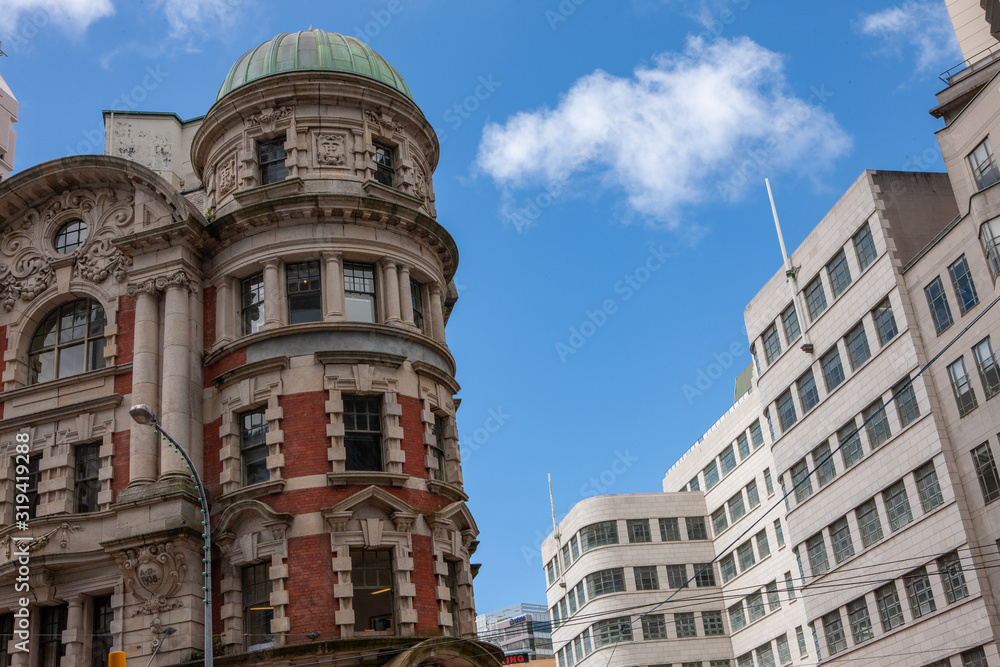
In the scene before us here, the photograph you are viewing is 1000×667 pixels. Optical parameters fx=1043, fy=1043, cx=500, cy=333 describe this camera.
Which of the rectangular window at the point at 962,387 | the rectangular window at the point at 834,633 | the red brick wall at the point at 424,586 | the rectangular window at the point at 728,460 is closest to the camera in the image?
the red brick wall at the point at 424,586

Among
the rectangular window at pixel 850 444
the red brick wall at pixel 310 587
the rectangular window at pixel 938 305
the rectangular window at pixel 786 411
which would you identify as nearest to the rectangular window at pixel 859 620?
the rectangular window at pixel 850 444

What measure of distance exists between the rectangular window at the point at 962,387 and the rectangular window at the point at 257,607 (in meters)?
27.8

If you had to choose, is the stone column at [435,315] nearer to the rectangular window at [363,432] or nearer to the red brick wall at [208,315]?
the rectangular window at [363,432]

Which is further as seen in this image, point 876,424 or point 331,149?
point 876,424

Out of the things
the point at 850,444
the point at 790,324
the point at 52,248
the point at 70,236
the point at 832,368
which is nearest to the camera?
the point at 52,248

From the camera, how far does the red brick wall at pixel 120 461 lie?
33.2 m

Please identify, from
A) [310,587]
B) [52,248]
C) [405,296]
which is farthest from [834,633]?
[52,248]

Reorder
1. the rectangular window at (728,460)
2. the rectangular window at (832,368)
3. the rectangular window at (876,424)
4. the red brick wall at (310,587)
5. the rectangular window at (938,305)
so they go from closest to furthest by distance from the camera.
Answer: the red brick wall at (310,587)
the rectangular window at (938,305)
the rectangular window at (876,424)
the rectangular window at (832,368)
the rectangular window at (728,460)

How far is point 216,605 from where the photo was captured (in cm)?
3131

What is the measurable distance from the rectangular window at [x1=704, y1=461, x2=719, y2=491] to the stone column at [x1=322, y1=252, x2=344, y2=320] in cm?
5132

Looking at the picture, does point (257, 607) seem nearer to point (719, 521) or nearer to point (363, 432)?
point (363, 432)

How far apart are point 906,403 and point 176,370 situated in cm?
3028

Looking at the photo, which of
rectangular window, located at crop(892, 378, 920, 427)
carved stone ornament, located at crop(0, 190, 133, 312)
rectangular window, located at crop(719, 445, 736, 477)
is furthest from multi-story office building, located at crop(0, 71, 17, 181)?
rectangular window, located at crop(892, 378, 920, 427)

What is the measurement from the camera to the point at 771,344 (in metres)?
58.1
